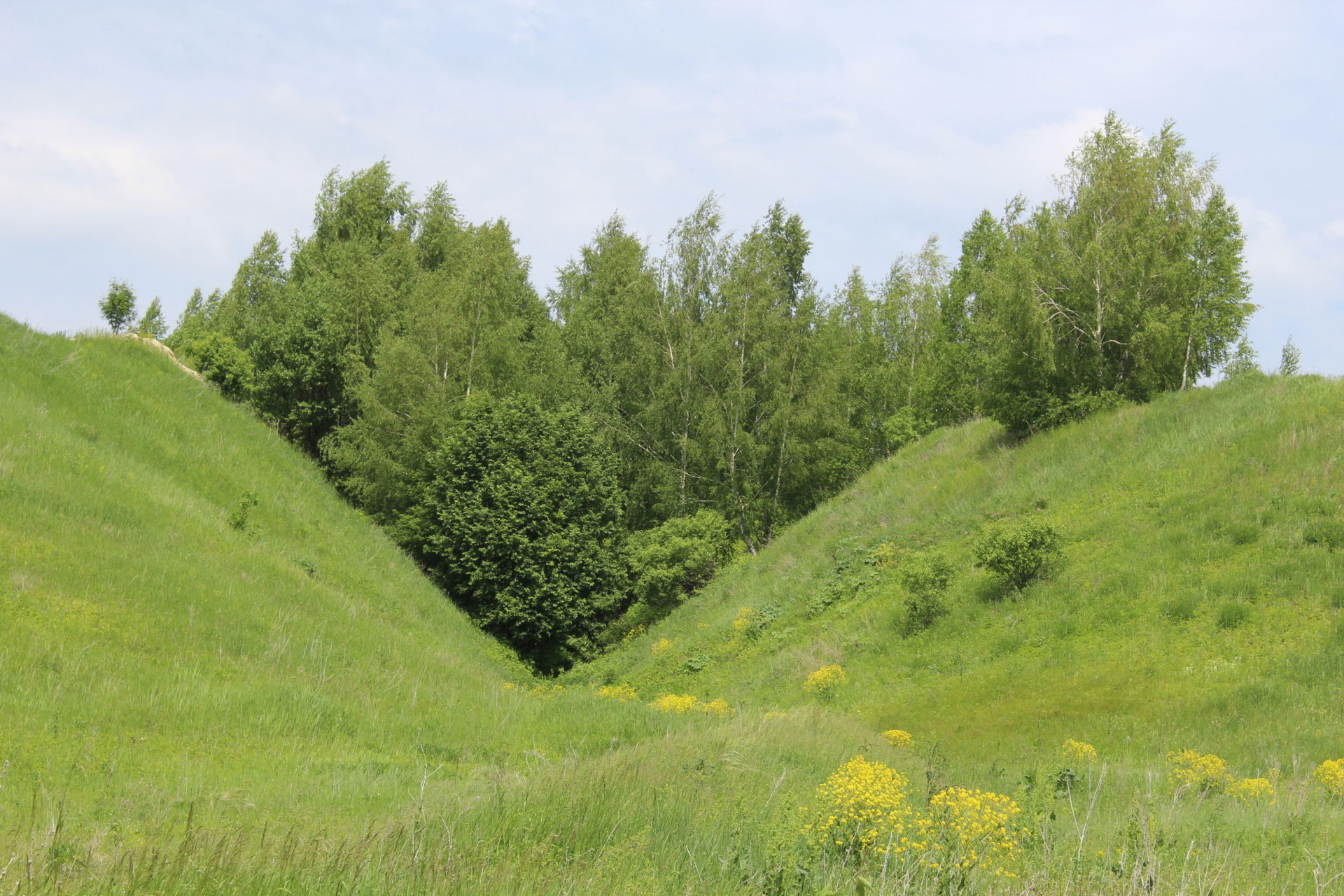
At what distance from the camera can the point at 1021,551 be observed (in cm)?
1894

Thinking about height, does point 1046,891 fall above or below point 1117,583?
below

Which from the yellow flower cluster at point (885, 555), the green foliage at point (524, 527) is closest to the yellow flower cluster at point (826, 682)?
the yellow flower cluster at point (885, 555)

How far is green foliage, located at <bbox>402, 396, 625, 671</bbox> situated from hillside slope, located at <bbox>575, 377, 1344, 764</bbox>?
6.94 meters

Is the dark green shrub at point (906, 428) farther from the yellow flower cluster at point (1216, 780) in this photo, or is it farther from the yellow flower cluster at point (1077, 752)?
the yellow flower cluster at point (1216, 780)

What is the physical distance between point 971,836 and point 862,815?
2.19 ft

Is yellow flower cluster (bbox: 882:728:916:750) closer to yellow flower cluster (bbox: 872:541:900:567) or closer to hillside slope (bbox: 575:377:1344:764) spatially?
hillside slope (bbox: 575:377:1344:764)

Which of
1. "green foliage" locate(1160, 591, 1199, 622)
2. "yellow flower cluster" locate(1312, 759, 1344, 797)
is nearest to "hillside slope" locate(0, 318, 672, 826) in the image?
"yellow flower cluster" locate(1312, 759, 1344, 797)

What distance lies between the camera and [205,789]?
6770 mm

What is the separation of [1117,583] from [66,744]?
57.7 feet

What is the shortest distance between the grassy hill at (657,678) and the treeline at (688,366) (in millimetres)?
3450

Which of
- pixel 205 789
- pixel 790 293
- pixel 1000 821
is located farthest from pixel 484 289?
pixel 1000 821

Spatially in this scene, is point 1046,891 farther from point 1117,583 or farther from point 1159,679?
point 1117,583

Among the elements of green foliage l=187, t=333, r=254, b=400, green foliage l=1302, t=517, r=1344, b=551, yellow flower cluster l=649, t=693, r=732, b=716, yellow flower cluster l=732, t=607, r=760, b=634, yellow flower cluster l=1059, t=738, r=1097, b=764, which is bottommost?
yellow flower cluster l=649, t=693, r=732, b=716

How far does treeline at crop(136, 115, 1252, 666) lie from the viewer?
85.1 ft
